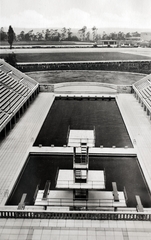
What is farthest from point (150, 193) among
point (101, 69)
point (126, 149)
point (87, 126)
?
point (101, 69)

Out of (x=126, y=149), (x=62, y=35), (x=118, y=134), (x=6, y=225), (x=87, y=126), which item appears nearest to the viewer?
(x=6, y=225)

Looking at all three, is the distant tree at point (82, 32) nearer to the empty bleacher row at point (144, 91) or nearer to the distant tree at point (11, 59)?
the distant tree at point (11, 59)

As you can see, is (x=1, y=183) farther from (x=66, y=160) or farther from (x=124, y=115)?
(x=124, y=115)

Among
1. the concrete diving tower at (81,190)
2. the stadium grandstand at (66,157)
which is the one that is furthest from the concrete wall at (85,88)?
the concrete diving tower at (81,190)

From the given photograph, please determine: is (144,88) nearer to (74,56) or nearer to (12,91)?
(74,56)

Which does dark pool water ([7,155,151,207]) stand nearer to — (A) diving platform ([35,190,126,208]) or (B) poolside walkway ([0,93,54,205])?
(B) poolside walkway ([0,93,54,205])

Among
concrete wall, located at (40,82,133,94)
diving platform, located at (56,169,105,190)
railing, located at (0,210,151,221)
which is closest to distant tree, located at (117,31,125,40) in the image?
concrete wall, located at (40,82,133,94)

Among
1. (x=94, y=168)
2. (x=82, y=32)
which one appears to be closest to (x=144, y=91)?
(x=82, y=32)
